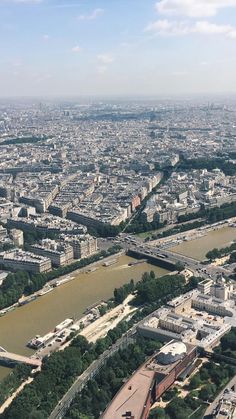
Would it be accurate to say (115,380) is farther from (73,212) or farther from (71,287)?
(73,212)

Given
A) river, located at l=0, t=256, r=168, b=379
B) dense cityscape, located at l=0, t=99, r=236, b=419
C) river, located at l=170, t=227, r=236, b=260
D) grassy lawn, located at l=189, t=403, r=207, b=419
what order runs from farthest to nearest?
river, located at l=170, t=227, r=236, b=260 → river, located at l=0, t=256, r=168, b=379 → dense cityscape, located at l=0, t=99, r=236, b=419 → grassy lawn, located at l=189, t=403, r=207, b=419

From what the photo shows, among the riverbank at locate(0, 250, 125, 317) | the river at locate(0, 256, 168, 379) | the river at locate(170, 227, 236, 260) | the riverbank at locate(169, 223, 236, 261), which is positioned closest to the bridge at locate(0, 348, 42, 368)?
the river at locate(0, 256, 168, 379)

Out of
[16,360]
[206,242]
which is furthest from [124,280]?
[16,360]

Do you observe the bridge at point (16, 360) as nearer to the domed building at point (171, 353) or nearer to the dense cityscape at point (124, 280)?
the dense cityscape at point (124, 280)

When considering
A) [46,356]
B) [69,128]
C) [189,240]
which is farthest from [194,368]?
[69,128]

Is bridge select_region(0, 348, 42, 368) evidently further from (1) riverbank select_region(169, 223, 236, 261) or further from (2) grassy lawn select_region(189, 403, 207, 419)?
(1) riverbank select_region(169, 223, 236, 261)

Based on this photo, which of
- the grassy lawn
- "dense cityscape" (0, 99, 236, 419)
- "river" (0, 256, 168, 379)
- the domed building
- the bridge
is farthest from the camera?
"river" (0, 256, 168, 379)

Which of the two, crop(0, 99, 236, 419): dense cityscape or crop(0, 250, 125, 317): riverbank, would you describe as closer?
crop(0, 99, 236, 419): dense cityscape
